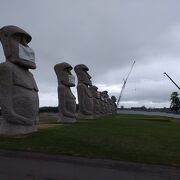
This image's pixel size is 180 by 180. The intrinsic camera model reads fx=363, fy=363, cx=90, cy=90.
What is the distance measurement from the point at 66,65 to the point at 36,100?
8441 mm

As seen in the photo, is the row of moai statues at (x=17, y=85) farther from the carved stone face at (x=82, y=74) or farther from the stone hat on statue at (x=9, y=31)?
the carved stone face at (x=82, y=74)

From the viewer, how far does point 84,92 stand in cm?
3234

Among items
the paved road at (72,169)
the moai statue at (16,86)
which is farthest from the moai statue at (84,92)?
the paved road at (72,169)

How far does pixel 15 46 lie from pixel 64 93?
9.14 m

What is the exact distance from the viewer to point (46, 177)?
8.13m

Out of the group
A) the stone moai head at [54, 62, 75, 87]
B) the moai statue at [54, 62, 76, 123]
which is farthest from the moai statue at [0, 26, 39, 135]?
the stone moai head at [54, 62, 75, 87]

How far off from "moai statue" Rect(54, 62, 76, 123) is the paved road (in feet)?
45.8

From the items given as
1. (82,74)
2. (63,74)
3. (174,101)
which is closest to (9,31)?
(63,74)

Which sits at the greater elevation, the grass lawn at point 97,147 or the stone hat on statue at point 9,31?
the stone hat on statue at point 9,31

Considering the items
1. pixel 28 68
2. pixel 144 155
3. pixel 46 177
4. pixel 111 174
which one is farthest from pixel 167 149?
pixel 28 68

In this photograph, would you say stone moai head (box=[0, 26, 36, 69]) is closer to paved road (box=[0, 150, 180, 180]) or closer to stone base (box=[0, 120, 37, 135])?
stone base (box=[0, 120, 37, 135])

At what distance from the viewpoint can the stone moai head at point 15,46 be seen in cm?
1594

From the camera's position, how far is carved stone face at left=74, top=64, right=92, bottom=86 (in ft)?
107

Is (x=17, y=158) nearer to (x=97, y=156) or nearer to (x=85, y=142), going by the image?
(x=97, y=156)
